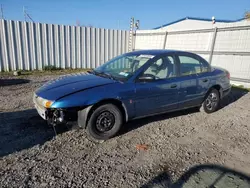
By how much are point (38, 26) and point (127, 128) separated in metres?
7.60

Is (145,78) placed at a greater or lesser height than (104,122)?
greater

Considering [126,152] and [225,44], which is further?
[225,44]

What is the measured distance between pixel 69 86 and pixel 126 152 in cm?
153

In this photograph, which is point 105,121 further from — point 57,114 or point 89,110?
point 57,114

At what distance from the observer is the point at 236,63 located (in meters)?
8.18

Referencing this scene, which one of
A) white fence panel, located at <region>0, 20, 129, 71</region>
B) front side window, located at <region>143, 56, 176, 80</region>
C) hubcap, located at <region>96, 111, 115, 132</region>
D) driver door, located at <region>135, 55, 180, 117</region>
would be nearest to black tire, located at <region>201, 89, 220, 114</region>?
driver door, located at <region>135, 55, 180, 117</region>

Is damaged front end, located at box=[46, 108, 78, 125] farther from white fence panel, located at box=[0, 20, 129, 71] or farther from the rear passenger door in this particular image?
white fence panel, located at box=[0, 20, 129, 71]

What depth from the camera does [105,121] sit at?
367 cm

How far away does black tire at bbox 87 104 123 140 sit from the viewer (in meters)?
3.54

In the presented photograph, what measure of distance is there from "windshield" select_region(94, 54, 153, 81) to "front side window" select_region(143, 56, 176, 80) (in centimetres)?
19

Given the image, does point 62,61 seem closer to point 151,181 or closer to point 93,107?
point 93,107

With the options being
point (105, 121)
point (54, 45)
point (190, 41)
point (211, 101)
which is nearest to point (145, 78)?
point (105, 121)

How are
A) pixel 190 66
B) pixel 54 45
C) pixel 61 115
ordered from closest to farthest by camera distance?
pixel 61 115 → pixel 190 66 → pixel 54 45

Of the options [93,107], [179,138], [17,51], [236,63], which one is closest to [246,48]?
[236,63]
